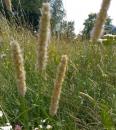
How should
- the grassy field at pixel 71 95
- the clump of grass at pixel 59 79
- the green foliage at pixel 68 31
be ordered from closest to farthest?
the clump of grass at pixel 59 79 → the grassy field at pixel 71 95 → the green foliage at pixel 68 31

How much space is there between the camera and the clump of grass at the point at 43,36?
1.43 meters

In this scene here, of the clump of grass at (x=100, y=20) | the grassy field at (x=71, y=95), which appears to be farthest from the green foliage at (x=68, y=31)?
the clump of grass at (x=100, y=20)

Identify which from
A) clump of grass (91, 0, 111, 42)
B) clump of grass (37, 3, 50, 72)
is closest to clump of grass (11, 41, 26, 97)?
clump of grass (37, 3, 50, 72)


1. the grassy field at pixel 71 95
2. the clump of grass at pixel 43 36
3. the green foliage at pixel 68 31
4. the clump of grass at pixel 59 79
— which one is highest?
the clump of grass at pixel 43 36

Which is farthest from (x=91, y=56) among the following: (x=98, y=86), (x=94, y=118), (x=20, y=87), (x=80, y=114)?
(x=20, y=87)

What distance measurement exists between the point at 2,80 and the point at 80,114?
0.78 meters

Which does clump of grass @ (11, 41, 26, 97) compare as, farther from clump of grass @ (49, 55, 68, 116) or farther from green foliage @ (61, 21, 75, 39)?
green foliage @ (61, 21, 75, 39)

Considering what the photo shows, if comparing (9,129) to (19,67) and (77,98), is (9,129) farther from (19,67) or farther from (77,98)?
(19,67)

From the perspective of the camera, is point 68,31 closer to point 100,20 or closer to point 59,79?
point 100,20

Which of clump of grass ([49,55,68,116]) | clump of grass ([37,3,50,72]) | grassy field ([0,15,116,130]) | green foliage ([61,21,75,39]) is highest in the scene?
clump of grass ([37,3,50,72])

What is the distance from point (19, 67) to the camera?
4.83 ft

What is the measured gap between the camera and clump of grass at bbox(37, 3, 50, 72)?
1.43 m

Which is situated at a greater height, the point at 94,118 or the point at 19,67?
the point at 19,67

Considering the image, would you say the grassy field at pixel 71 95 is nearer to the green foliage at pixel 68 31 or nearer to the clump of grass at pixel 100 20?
the clump of grass at pixel 100 20
